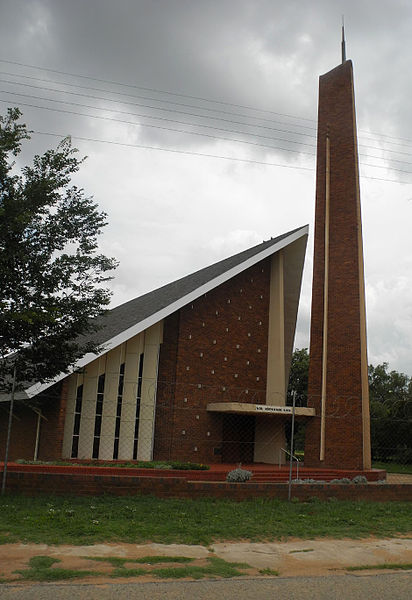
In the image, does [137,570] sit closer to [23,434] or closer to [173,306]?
[173,306]

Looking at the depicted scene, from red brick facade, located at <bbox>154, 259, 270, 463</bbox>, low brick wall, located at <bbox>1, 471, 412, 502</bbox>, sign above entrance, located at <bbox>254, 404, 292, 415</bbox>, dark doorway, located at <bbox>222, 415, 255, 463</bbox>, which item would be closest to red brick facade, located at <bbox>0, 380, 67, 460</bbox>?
red brick facade, located at <bbox>154, 259, 270, 463</bbox>

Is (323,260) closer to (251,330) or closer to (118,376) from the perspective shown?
(251,330)

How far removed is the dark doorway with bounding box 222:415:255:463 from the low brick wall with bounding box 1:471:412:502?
9.65 meters

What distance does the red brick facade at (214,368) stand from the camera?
20266 millimetres

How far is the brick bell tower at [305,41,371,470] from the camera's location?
62.3 feet

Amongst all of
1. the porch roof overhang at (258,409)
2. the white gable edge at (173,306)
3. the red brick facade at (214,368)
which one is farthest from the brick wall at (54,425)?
the porch roof overhang at (258,409)

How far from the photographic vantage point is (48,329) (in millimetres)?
10945

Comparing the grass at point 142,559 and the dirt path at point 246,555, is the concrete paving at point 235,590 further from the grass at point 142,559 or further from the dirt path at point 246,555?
the grass at point 142,559

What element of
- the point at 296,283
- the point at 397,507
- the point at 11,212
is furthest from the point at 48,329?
the point at 296,283

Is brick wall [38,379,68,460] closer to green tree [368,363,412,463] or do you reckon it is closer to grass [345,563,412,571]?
green tree [368,363,412,463]

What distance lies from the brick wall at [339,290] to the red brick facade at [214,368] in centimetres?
309

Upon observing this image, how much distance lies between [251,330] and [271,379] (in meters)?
2.12

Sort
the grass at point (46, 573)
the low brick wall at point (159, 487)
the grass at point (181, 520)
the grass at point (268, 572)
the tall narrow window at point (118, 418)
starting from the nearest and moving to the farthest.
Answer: the grass at point (46, 573)
the grass at point (268, 572)
the grass at point (181, 520)
the low brick wall at point (159, 487)
the tall narrow window at point (118, 418)

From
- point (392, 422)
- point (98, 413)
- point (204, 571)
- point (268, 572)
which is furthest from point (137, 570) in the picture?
point (392, 422)
